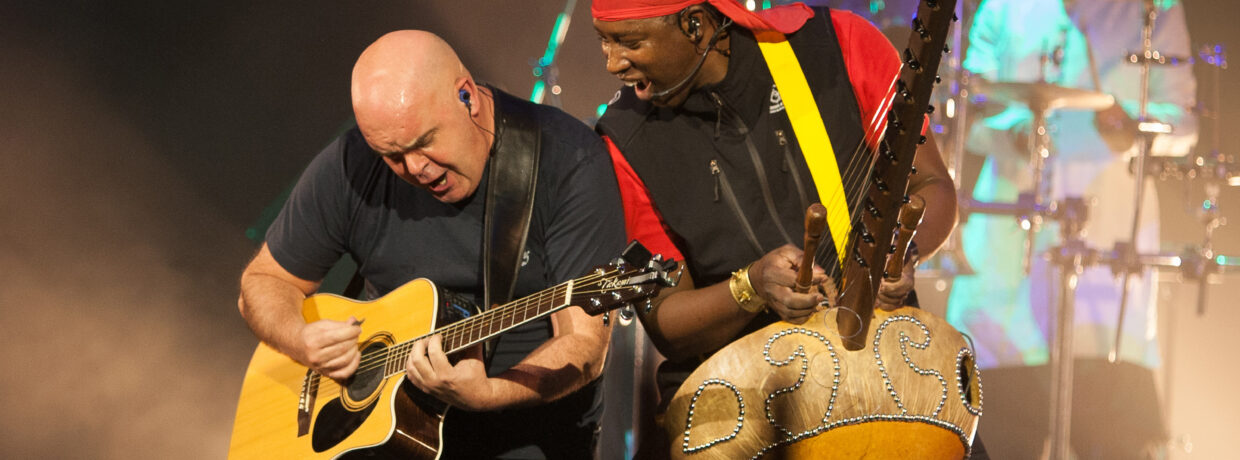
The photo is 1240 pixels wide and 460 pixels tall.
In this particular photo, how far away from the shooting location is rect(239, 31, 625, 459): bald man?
2.72 metres

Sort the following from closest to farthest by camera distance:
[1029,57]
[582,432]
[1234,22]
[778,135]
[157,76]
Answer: [778,135] → [582,432] → [157,76] → [1234,22] → [1029,57]

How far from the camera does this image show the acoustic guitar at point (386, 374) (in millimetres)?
2484

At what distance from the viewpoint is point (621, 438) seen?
388 cm

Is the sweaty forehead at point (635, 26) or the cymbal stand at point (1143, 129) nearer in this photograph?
the sweaty forehead at point (635, 26)

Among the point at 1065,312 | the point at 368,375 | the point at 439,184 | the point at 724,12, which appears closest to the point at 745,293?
the point at 724,12

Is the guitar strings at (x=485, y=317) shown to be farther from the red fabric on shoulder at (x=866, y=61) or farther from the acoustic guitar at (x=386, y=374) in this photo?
the red fabric on shoulder at (x=866, y=61)

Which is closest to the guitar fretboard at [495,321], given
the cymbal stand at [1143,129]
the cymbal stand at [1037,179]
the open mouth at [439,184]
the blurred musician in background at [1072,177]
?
the open mouth at [439,184]

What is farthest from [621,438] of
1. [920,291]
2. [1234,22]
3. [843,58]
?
[1234,22]

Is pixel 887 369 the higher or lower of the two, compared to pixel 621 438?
higher

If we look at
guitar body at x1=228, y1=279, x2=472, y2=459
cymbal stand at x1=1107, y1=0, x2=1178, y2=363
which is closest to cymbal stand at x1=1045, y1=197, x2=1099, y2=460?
cymbal stand at x1=1107, y1=0, x2=1178, y2=363

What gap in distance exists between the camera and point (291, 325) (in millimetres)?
3072

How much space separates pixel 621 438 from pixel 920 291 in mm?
2876

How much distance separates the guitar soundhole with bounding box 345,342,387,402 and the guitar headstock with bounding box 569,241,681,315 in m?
0.66

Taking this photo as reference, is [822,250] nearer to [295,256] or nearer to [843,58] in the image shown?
[843,58]
